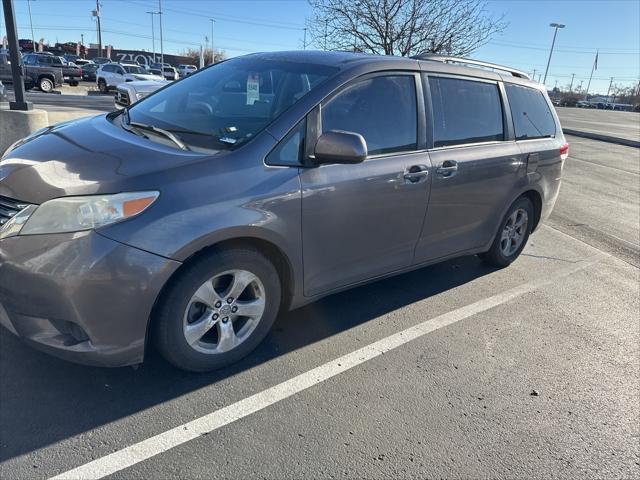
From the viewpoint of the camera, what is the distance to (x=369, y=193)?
10.5 ft

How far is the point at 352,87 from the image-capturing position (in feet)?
10.4

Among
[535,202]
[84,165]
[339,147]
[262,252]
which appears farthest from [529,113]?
[84,165]

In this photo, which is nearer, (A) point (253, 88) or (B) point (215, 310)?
(B) point (215, 310)

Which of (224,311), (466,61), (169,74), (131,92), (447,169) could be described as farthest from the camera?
(169,74)

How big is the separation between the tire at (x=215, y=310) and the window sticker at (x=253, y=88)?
1098 mm

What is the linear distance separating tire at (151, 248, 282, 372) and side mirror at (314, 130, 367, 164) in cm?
69

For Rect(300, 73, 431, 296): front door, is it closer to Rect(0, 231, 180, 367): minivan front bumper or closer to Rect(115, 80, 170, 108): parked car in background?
Rect(0, 231, 180, 367): minivan front bumper

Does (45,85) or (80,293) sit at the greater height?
(80,293)

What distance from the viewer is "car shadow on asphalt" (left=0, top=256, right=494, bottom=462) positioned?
2379 mm

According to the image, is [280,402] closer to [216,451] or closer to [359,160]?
[216,451]

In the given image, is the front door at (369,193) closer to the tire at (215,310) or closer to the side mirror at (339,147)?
the side mirror at (339,147)

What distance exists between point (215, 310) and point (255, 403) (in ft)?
1.81

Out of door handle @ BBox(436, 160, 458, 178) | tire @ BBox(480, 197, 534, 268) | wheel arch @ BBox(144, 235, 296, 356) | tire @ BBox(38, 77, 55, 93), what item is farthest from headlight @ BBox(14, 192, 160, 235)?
tire @ BBox(38, 77, 55, 93)

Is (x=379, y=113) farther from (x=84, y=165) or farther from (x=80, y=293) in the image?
(x=80, y=293)
